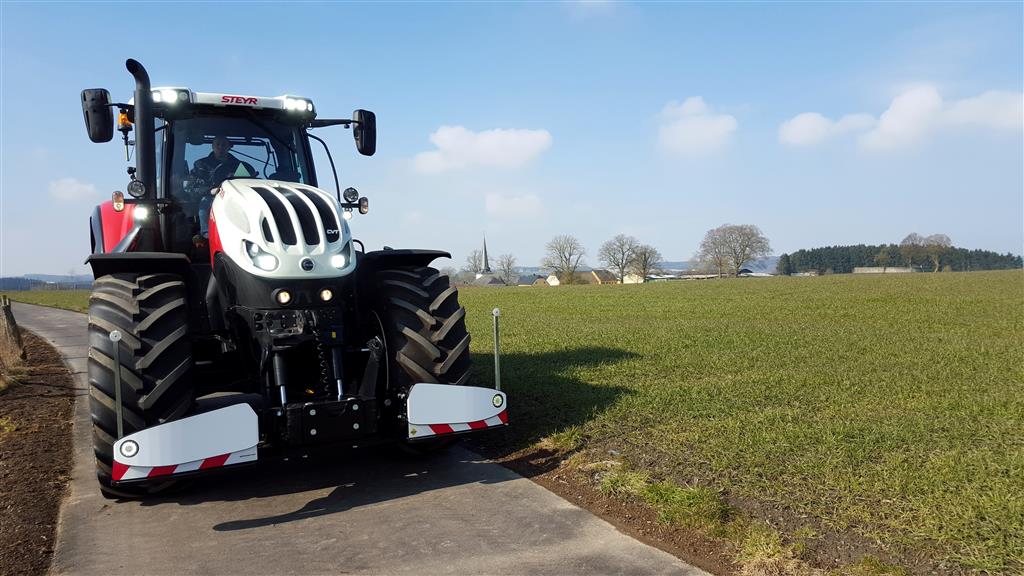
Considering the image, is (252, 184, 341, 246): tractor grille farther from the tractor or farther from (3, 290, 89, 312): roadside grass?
(3, 290, 89, 312): roadside grass

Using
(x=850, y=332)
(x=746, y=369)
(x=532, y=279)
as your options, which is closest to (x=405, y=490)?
(x=746, y=369)

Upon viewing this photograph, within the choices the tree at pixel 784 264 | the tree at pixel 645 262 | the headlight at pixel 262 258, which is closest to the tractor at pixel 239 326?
the headlight at pixel 262 258

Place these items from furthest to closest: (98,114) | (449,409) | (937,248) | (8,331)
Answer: (937,248), (8,331), (98,114), (449,409)

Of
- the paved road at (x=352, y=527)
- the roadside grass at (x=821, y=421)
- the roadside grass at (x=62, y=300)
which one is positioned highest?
the roadside grass at (x=62, y=300)

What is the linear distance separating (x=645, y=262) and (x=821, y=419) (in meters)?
86.4

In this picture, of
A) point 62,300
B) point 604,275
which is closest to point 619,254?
point 604,275

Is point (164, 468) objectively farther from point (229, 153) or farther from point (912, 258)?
point (912, 258)

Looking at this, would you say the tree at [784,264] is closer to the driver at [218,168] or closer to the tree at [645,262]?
the tree at [645,262]

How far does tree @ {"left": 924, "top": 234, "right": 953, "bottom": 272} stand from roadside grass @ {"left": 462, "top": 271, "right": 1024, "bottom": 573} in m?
83.2

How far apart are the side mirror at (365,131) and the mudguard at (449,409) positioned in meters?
2.78

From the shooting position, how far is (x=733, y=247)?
92.0 m

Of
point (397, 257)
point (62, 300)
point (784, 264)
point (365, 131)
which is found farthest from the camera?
point (784, 264)

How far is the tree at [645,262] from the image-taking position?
91.3 meters

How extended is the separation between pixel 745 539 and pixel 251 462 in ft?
9.70
